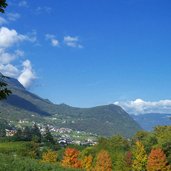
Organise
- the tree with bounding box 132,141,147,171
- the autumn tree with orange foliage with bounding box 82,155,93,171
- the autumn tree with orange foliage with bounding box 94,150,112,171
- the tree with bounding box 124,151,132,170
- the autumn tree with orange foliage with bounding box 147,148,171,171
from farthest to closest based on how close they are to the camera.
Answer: the autumn tree with orange foliage with bounding box 82,155,93,171, the tree with bounding box 124,151,132,170, the autumn tree with orange foliage with bounding box 94,150,112,171, the tree with bounding box 132,141,147,171, the autumn tree with orange foliage with bounding box 147,148,171,171

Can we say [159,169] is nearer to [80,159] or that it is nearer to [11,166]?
[80,159]

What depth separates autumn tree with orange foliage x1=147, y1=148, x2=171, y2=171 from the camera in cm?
10975

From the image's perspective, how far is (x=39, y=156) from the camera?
510ft

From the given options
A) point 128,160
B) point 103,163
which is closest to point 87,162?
point 103,163

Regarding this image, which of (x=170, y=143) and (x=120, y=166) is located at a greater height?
(x=170, y=143)

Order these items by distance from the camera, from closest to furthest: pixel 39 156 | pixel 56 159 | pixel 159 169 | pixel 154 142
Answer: pixel 159 169, pixel 154 142, pixel 56 159, pixel 39 156

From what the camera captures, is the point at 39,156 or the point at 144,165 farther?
the point at 39,156

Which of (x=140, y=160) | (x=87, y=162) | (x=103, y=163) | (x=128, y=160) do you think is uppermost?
(x=140, y=160)

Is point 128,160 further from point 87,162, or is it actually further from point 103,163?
point 87,162

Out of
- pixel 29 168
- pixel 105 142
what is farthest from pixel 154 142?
pixel 29 168

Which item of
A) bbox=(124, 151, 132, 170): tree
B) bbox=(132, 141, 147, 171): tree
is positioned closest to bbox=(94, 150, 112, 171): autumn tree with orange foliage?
bbox=(124, 151, 132, 170): tree

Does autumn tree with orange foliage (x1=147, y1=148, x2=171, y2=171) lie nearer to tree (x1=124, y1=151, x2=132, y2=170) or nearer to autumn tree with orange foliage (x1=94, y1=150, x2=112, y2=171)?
tree (x1=124, y1=151, x2=132, y2=170)

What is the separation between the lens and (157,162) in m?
110

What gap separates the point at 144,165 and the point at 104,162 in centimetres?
1249
